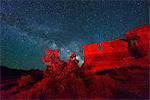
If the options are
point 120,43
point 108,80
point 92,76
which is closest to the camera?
point 108,80

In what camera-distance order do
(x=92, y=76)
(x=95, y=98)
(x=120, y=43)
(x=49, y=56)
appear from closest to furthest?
(x=95, y=98), (x=92, y=76), (x=49, y=56), (x=120, y=43)

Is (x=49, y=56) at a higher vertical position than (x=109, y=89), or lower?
higher

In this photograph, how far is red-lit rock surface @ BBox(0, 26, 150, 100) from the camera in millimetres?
25078

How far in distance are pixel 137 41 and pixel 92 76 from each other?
10.4 m

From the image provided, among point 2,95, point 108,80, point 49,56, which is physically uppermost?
point 49,56

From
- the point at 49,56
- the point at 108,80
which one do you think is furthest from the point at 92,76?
the point at 49,56

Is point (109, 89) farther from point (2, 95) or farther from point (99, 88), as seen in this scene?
point (2, 95)

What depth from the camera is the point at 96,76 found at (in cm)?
2762

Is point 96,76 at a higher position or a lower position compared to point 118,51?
lower

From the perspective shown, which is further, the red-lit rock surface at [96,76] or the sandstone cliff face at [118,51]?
the sandstone cliff face at [118,51]

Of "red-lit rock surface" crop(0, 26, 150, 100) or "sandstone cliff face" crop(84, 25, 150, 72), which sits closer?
"red-lit rock surface" crop(0, 26, 150, 100)

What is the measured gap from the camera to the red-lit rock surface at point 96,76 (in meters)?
25.1

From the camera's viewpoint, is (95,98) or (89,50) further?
(89,50)

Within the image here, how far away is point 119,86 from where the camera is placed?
25484 mm
